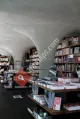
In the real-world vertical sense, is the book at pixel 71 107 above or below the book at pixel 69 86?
below

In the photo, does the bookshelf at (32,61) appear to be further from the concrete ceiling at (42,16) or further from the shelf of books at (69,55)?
the concrete ceiling at (42,16)

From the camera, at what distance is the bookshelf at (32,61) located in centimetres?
1564

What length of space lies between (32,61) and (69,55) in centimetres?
796

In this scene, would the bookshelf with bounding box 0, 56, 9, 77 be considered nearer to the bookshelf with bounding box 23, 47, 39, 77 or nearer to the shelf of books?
the bookshelf with bounding box 23, 47, 39, 77

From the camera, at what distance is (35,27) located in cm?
827

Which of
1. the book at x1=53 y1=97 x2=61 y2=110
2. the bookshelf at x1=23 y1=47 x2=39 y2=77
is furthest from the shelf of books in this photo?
the bookshelf at x1=23 y1=47 x2=39 y2=77

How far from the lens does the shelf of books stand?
28.2ft

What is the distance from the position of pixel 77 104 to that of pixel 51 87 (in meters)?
0.71

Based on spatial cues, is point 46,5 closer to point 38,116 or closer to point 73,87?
point 73,87

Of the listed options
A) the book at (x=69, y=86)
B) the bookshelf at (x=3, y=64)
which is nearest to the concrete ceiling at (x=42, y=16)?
the book at (x=69, y=86)

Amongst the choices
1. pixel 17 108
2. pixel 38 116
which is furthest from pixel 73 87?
pixel 17 108

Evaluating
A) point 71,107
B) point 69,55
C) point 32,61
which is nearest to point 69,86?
point 71,107

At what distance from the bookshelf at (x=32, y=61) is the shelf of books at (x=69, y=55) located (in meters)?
5.12

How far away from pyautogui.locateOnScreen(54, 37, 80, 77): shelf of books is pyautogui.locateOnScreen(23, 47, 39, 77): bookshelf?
512 cm
